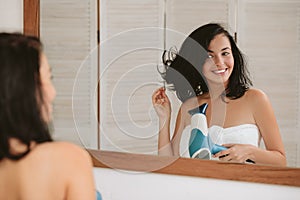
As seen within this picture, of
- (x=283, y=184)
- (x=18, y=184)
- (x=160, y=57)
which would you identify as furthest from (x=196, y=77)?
(x=18, y=184)

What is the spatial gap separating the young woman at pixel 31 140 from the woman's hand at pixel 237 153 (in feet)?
3.84

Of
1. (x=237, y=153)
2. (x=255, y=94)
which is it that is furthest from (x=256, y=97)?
(x=237, y=153)

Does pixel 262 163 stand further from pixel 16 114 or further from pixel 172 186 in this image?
pixel 16 114

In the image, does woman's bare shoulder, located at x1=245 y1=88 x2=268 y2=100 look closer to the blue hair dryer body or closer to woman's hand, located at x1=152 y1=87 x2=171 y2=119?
the blue hair dryer body

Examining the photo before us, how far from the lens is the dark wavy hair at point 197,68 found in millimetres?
2439

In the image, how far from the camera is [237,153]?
8.06 ft

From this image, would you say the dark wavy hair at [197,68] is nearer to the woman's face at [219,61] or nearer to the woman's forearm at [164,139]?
the woman's face at [219,61]

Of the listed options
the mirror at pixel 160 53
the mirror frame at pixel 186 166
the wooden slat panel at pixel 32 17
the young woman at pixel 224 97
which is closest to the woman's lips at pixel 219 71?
the young woman at pixel 224 97

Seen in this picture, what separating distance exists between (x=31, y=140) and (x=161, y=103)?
1370 mm

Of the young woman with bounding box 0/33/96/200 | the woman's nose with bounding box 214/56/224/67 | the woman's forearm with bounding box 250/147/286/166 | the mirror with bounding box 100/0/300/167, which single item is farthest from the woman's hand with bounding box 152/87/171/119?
the young woman with bounding box 0/33/96/200

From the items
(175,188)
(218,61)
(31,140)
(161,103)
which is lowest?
(175,188)

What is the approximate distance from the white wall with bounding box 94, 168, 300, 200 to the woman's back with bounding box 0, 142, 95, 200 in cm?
123

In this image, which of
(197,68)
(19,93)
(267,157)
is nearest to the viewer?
(19,93)

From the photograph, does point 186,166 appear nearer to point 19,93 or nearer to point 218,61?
point 218,61
